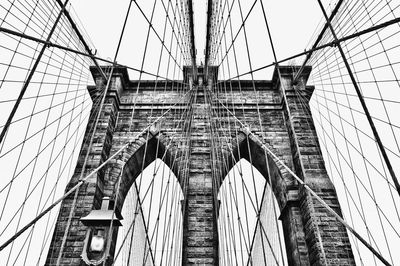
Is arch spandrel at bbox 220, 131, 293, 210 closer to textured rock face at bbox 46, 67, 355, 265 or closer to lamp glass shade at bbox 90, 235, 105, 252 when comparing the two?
textured rock face at bbox 46, 67, 355, 265

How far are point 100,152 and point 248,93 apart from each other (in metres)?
4.05

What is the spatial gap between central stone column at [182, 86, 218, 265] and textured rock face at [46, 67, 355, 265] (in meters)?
0.02

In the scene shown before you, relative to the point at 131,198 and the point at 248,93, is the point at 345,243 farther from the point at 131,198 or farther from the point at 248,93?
the point at 131,198

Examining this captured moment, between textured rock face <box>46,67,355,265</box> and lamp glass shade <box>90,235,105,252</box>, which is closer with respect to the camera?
lamp glass shade <box>90,235,105,252</box>

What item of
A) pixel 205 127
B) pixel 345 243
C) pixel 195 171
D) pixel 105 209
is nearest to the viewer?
pixel 105 209

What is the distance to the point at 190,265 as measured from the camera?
16.1 feet

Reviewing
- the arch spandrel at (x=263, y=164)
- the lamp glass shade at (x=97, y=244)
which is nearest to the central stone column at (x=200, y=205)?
the arch spandrel at (x=263, y=164)

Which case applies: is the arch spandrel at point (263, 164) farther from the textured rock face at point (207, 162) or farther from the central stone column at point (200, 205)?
the central stone column at point (200, 205)

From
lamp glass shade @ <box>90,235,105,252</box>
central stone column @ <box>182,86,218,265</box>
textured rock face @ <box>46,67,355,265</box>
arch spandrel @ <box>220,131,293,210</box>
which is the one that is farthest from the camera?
arch spandrel @ <box>220,131,293,210</box>

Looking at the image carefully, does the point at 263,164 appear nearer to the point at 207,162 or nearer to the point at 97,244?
the point at 207,162

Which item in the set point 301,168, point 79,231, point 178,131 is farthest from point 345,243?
point 79,231

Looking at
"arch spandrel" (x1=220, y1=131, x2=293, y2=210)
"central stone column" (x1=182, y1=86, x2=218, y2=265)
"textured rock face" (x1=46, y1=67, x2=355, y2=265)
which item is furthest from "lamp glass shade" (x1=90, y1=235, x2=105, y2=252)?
"arch spandrel" (x1=220, y1=131, x2=293, y2=210)

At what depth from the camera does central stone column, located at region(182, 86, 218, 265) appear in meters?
5.00

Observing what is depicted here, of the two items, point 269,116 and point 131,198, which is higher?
point 269,116
